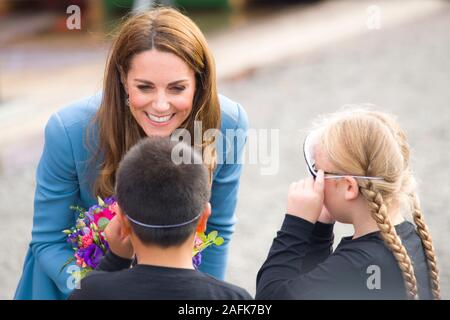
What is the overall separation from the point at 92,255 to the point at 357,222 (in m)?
0.89

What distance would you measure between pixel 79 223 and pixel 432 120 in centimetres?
583

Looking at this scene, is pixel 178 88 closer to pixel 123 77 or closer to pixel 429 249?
pixel 123 77

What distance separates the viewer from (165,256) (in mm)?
2170

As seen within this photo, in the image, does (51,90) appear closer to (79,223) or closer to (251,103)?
(251,103)

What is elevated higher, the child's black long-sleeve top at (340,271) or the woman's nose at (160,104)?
the woman's nose at (160,104)

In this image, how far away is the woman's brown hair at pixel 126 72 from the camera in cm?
269

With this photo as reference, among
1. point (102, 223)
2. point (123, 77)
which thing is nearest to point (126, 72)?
point (123, 77)

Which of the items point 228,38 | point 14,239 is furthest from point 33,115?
point 228,38

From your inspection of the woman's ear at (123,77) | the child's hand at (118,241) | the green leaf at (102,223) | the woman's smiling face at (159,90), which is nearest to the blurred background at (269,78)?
the woman's ear at (123,77)

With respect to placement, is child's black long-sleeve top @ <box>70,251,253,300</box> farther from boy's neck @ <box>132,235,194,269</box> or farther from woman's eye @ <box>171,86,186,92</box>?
woman's eye @ <box>171,86,186,92</box>

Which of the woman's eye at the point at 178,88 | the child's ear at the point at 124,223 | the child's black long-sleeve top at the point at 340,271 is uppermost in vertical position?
the woman's eye at the point at 178,88

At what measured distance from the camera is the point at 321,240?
268 centimetres

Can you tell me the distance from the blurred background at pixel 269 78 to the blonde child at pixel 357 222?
112 cm

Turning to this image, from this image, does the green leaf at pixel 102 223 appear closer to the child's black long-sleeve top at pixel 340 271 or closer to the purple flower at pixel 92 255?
the purple flower at pixel 92 255
